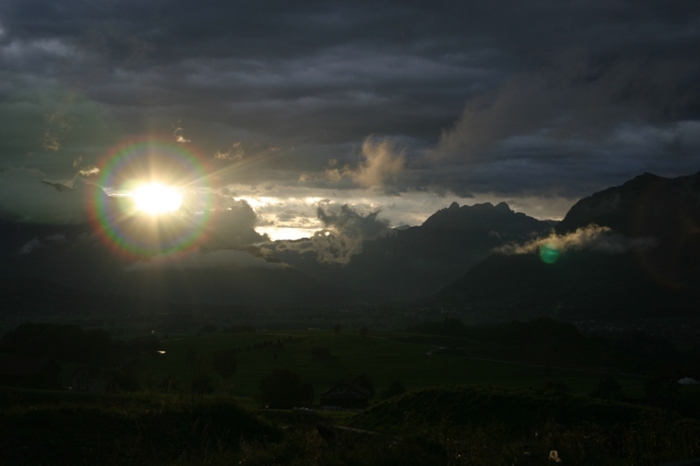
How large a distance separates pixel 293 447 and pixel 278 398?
30681 millimetres

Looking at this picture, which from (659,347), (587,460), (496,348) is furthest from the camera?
(659,347)

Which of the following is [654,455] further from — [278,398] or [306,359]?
[306,359]

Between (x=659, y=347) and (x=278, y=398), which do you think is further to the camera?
(x=659, y=347)

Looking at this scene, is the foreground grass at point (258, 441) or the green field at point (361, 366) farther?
the green field at point (361, 366)

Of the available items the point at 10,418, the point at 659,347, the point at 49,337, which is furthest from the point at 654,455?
the point at 659,347

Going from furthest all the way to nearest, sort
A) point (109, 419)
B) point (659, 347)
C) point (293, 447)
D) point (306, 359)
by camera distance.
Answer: point (659, 347)
point (306, 359)
point (109, 419)
point (293, 447)

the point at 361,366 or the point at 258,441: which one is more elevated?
the point at 258,441

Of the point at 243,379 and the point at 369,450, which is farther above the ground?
the point at 369,450

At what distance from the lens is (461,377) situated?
81.3 m

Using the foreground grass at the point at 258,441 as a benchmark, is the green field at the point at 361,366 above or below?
below

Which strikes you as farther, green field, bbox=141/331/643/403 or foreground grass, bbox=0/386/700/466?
green field, bbox=141/331/643/403

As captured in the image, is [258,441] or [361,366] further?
[361,366]

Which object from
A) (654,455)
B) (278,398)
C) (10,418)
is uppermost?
(10,418)

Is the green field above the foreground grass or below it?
below
